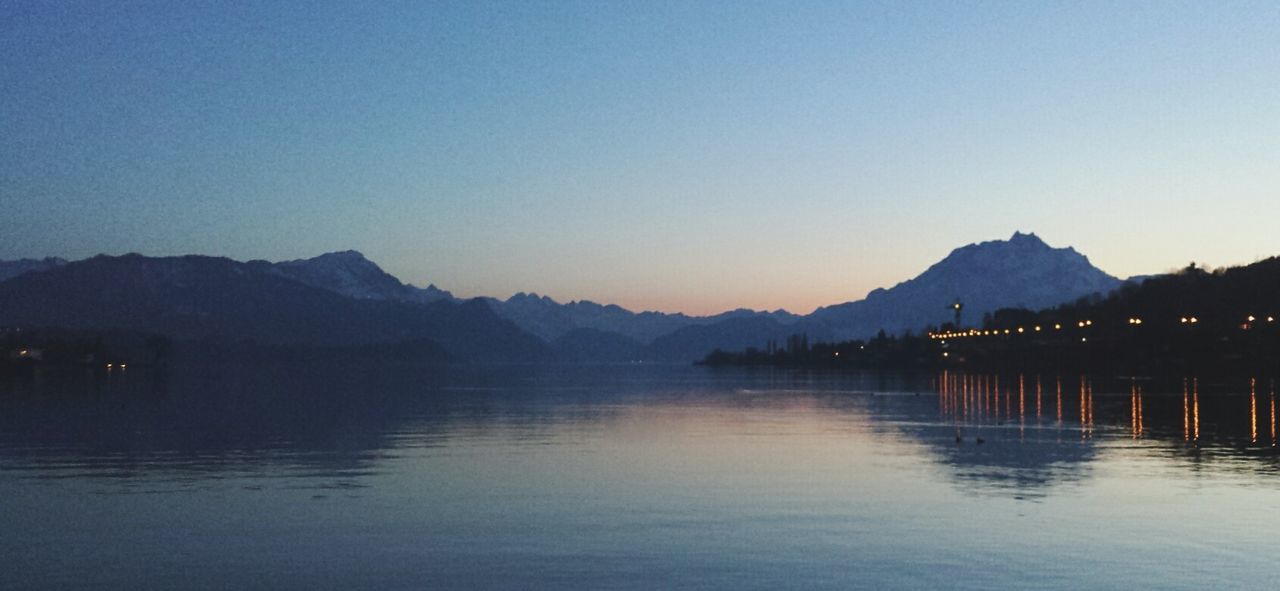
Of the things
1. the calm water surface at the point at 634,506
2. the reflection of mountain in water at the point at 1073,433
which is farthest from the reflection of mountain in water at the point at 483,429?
the calm water surface at the point at 634,506

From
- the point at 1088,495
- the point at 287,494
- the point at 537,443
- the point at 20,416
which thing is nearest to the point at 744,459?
the point at 537,443

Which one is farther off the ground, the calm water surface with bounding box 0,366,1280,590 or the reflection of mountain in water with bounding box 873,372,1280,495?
the reflection of mountain in water with bounding box 873,372,1280,495

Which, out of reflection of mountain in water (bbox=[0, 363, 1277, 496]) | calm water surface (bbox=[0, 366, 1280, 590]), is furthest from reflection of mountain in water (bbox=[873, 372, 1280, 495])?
calm water surface (bbox=[0, 366, 1280, 590])

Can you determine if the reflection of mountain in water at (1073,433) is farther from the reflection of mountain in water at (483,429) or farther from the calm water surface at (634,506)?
the calm water surface at (634,506)

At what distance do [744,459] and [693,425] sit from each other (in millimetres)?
36449

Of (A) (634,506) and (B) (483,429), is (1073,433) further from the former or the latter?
(A) (634,506)

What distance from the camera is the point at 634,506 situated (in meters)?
52.1

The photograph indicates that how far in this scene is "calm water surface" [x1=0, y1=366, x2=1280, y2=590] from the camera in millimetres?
36781

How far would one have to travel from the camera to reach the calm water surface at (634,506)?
3678 cm

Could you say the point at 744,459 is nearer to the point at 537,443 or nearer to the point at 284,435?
the point at 537,443

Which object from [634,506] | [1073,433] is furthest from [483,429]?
[634,506]

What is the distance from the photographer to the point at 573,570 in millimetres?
36750

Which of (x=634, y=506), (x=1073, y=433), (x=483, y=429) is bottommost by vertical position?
(x=634, y=506)

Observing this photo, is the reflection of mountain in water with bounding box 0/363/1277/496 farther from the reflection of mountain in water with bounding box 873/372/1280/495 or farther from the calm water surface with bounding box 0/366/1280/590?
the calm water surface with bounding box 0/366/1280/590
